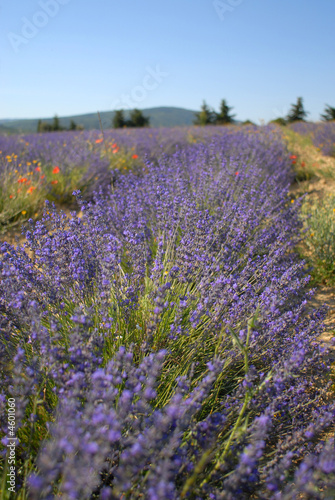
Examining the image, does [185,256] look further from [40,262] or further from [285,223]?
[285,223]

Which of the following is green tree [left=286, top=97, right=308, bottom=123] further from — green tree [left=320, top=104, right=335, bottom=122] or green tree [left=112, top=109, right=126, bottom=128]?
green tree [left=112, top=109, right=126, bottom=128]

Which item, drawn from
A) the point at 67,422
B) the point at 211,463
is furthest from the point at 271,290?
the point at 67,422

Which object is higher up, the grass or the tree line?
the tree line

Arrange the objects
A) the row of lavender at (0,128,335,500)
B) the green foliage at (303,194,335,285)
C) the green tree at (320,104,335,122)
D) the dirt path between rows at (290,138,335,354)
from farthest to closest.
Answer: the green tree at (320,104,335,122) → the green foliage at (303,194,335,285) → the dirt path between rows at (290,138,335,354) → the row of lavender at (0,128,335,500)

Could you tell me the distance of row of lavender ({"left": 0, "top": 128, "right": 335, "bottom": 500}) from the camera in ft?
2.95

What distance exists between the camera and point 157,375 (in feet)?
3.75

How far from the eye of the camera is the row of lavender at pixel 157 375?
90 centimetres

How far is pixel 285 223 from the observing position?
2889 millimetres

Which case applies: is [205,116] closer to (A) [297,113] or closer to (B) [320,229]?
(A) [297,113]

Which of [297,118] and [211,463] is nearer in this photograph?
[211,463]

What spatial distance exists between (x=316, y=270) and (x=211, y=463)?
250cm

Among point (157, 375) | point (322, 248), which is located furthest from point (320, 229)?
point (157, 375)

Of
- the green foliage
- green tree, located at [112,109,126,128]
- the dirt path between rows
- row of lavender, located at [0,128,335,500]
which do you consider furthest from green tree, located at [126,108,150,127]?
row of lavender, located at [0,128,335,500]

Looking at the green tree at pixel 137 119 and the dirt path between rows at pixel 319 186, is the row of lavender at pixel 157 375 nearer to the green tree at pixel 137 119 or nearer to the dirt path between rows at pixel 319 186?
the dirt path between rows at pixel 319 186
